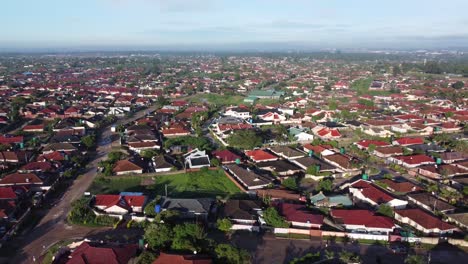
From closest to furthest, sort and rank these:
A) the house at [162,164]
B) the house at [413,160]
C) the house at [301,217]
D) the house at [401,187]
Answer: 1. the house at [301,217]
2. the house at [401,187]
3. the house at [162,164]
4. the house at [413,160]

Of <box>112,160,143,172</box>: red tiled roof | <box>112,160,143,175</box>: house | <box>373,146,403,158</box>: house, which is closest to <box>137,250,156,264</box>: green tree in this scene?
<box>112,160,143,175</box>: house

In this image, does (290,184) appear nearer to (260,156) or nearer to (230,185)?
(230,185)

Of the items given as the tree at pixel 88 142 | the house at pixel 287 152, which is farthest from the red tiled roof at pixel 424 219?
the tree at pixel 88 142

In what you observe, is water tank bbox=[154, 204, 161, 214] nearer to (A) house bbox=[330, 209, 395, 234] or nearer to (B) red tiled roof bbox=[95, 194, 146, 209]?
(B) red tiled roof bbox=[95, 194, 146, 209]

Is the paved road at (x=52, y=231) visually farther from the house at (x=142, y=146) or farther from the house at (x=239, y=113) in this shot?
the house at (x=239, y=113)

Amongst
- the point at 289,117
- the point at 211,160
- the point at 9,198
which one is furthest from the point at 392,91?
the point at 9,198
